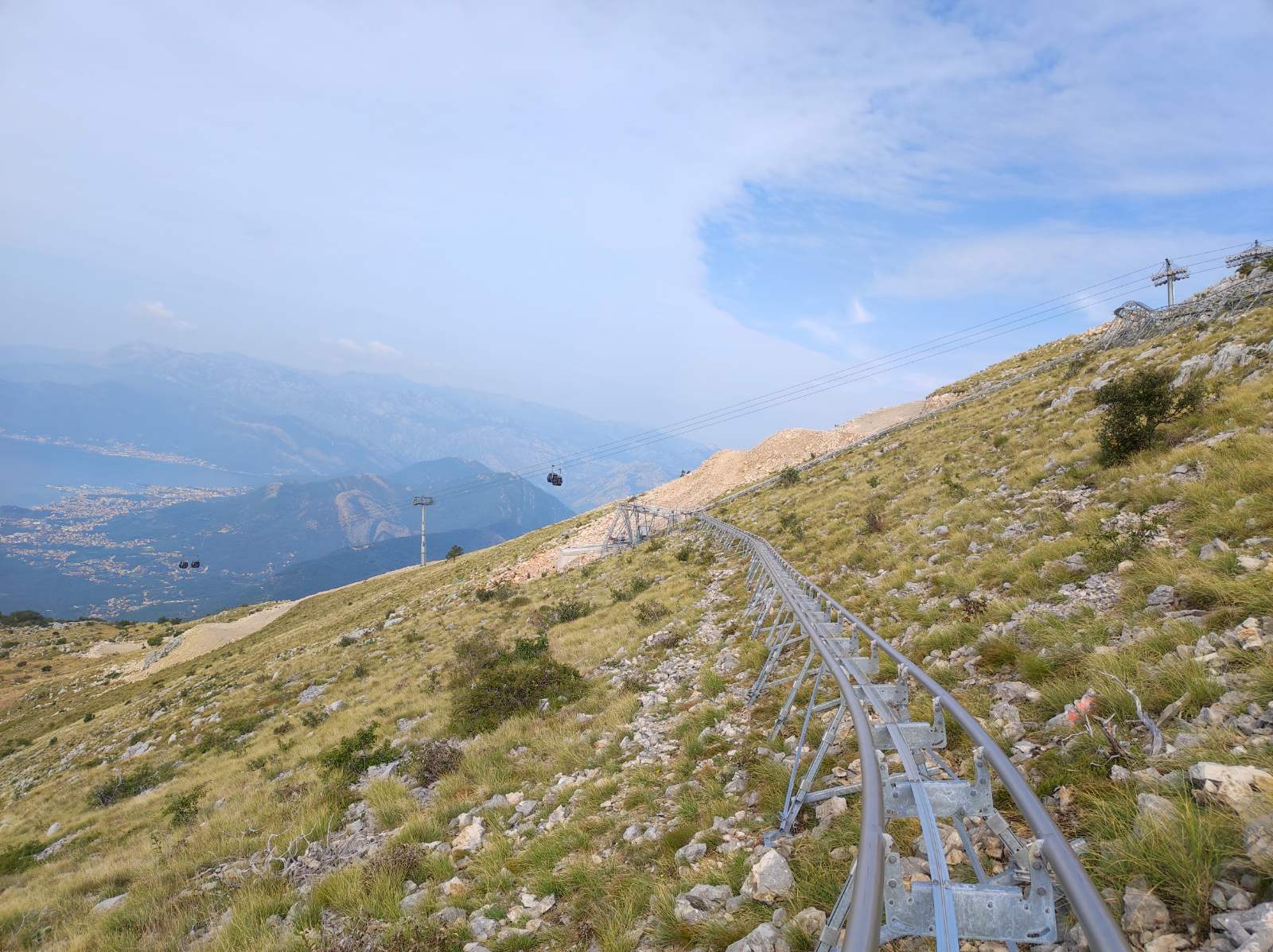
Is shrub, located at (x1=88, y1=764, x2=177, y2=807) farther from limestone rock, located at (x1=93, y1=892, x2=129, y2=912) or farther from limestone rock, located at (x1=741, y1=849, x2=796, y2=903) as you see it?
limestone rock, located at (x1=741, y1=849, x2=796, y2=903)

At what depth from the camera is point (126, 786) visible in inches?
753

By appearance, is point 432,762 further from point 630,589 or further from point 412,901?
point 630,589

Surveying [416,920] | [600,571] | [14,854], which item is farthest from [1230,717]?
[600,571]

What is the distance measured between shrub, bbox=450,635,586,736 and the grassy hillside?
0.39ft

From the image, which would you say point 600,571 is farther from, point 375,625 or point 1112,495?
point 1112,495

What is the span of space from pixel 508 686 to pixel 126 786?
16.4 m

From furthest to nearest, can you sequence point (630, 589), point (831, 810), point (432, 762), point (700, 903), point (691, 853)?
point (630, 589) < point (432, 762) < point (691, 853) < point (831, 810) < point (700, 903)

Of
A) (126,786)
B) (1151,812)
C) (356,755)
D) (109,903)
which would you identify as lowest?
(126,786)

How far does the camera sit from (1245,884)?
301 centimetres

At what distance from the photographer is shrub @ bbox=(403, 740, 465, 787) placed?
10617 mm

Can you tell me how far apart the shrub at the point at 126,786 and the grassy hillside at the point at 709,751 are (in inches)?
4.4

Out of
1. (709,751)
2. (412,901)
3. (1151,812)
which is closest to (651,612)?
(709,751)

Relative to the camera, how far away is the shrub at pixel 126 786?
60.8 ft

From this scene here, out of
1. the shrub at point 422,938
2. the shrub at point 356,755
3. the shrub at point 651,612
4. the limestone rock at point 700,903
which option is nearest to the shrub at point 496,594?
the shrub at point 651,612
